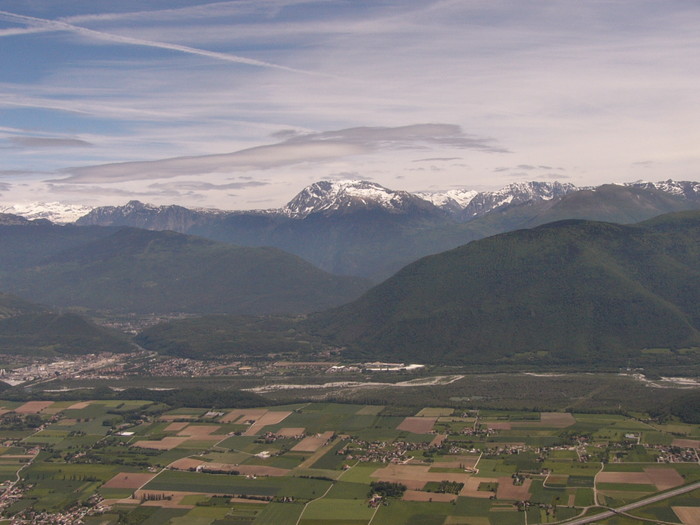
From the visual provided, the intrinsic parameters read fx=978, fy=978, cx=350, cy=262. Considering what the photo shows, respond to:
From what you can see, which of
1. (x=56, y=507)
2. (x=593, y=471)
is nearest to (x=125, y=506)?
(x=56, y=507)

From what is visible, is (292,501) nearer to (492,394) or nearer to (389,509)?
(389,509)

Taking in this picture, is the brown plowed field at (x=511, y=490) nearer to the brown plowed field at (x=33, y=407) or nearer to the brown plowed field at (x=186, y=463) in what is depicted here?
the brown plowed field at (x=186, y=463)

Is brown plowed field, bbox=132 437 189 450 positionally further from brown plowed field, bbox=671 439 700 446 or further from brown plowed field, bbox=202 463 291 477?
brown plowed field, bbox=671 439 700 446

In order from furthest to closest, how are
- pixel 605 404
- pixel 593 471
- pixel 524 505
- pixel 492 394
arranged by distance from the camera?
pixel 492 394, pixel 605 404, pixel 593 471, pixel 524 505

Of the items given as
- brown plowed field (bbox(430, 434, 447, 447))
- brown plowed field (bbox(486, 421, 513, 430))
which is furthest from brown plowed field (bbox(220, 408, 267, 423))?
brown plowed field (bbox(486, 421, 513, 430))

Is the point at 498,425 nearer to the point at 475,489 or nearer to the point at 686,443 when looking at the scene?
the point at 686,443
